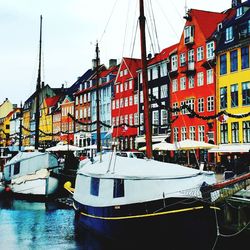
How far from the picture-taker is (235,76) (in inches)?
1710

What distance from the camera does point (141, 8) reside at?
67.3ft

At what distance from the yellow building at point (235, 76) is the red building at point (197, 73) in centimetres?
118

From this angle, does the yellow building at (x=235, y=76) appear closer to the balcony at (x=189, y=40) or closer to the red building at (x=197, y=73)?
the red building at (x=197, y=73)

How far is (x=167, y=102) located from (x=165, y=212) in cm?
3902

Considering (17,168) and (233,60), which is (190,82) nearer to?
(233,60)

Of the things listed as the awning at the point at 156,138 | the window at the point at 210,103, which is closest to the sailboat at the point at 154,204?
the window at the point at 210,103

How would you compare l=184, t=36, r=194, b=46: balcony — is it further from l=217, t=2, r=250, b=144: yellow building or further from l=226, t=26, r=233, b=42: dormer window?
l=226, t=26, r=233, b=42: dormer window

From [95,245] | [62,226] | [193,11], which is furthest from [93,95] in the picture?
[95,245]

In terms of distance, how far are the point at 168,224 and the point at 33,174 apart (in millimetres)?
21762

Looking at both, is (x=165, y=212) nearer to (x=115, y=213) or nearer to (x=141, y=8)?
(x=115, y=213)

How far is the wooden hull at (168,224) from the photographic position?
15.3 meters

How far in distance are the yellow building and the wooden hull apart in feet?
83.9

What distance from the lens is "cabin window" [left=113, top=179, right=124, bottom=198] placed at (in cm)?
1753

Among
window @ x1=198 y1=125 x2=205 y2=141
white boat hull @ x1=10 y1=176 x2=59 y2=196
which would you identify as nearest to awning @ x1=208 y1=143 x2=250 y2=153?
window @ x1=198 y1=125 x2=205 y2=141
